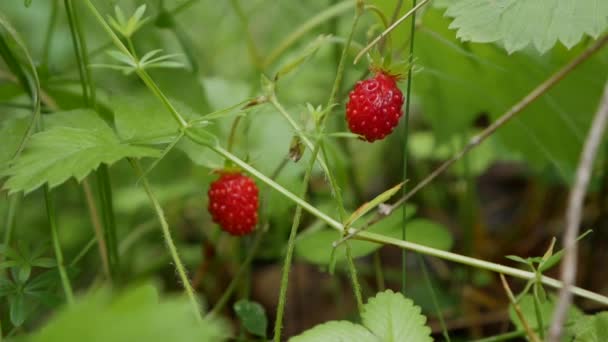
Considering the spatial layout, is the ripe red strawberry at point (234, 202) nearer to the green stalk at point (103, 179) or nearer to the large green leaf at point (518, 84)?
the green stalk at point (103, 179)

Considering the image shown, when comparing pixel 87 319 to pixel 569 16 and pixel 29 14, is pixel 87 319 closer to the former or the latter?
pixel 569 16

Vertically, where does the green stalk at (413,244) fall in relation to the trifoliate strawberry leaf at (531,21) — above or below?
below

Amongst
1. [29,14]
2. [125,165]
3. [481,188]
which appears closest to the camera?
[125,165]

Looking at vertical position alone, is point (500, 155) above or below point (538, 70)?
below

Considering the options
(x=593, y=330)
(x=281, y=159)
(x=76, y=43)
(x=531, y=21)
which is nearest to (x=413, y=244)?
(x=593, y=330)

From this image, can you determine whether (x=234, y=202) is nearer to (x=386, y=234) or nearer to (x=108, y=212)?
(x=108, y=212)

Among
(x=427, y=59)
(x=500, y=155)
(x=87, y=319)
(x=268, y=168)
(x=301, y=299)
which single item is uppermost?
(x=427, y=59)

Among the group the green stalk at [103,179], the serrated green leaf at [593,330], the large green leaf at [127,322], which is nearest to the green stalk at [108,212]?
the green stalk at [103,179]

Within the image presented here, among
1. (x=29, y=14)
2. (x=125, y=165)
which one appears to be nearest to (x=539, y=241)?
(x=125, y=165)
